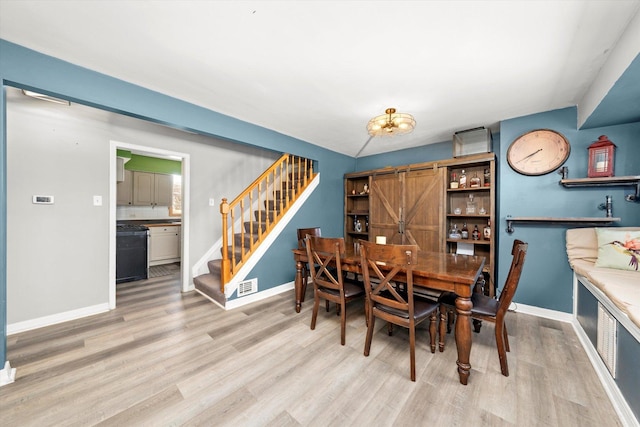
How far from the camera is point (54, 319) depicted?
2.51 meters

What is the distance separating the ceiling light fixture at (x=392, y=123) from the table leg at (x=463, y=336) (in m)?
1.67

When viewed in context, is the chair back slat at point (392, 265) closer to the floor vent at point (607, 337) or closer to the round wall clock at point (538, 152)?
the floor vent at point (607, 337)

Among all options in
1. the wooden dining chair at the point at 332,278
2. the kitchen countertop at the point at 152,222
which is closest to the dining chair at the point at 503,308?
the wooden dining chair at the point at 332,278

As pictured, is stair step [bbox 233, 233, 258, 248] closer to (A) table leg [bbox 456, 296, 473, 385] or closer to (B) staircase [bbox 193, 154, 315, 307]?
(B) staircase [bbox 193, 154, 315, 307]

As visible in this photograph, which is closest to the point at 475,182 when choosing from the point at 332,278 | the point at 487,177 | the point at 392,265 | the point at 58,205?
the point at 487,177

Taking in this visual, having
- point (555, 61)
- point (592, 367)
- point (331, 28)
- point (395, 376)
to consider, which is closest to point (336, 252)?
point (395, 376)

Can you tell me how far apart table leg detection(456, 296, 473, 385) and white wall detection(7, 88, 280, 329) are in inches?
149

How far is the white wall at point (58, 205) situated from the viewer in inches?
92.7

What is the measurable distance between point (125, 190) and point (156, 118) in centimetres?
332

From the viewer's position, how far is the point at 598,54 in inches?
68.5

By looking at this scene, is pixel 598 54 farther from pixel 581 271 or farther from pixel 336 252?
pixel 336 252

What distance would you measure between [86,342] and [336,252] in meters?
2.43

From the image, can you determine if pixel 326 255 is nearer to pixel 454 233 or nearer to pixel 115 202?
pixel 454 233

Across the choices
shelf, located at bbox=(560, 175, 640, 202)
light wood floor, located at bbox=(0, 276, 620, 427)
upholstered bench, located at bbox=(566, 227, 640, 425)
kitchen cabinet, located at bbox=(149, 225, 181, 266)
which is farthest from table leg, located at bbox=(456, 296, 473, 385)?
kitchen cabinet, located at bbox=(149, 225, 181, 266)
